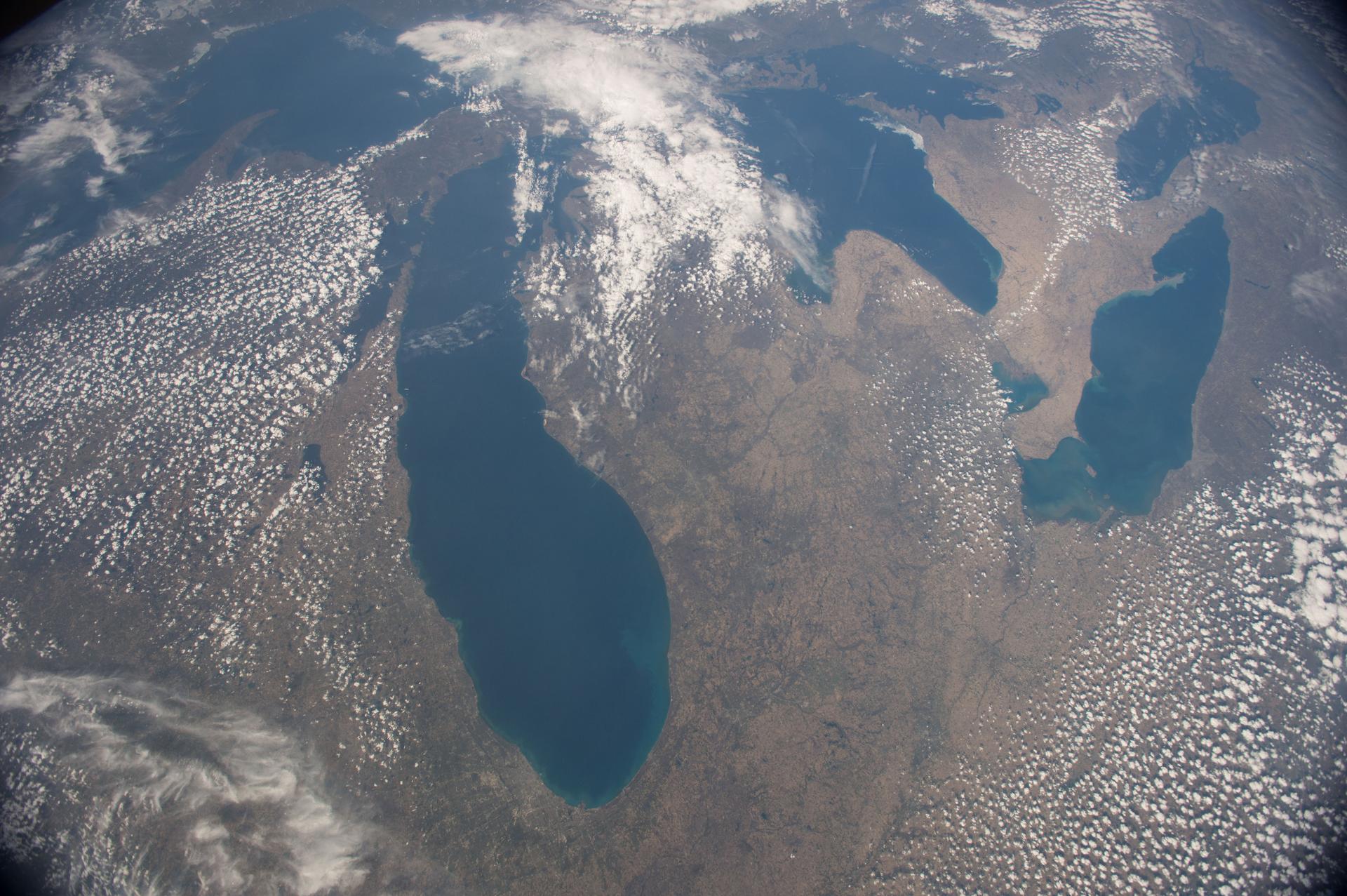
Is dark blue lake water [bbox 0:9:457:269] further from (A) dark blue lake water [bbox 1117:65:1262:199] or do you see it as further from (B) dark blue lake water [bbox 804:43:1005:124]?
(A) dark blue lake water [bbox 1117:65:1262:199]

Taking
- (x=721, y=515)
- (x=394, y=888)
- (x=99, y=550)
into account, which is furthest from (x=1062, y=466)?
(x=99, y=550)

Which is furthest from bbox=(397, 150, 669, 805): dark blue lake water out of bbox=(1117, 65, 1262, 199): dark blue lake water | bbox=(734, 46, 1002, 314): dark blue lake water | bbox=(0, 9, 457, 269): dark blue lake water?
bbox=(1117, 65, 1262, 199): dark blue lake water

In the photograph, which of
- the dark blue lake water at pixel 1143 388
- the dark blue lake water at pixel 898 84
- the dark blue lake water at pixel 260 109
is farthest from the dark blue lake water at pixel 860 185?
the dark blue lake water at pixel 260 109

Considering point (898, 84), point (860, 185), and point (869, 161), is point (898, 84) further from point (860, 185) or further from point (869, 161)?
point (860, 185)

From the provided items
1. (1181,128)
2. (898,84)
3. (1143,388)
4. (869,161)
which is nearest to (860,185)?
(869,161)

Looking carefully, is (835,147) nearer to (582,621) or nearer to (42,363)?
(582,621)

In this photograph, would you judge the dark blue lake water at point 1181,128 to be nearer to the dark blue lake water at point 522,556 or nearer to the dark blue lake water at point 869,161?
the dark blue lake water at point 869,161
